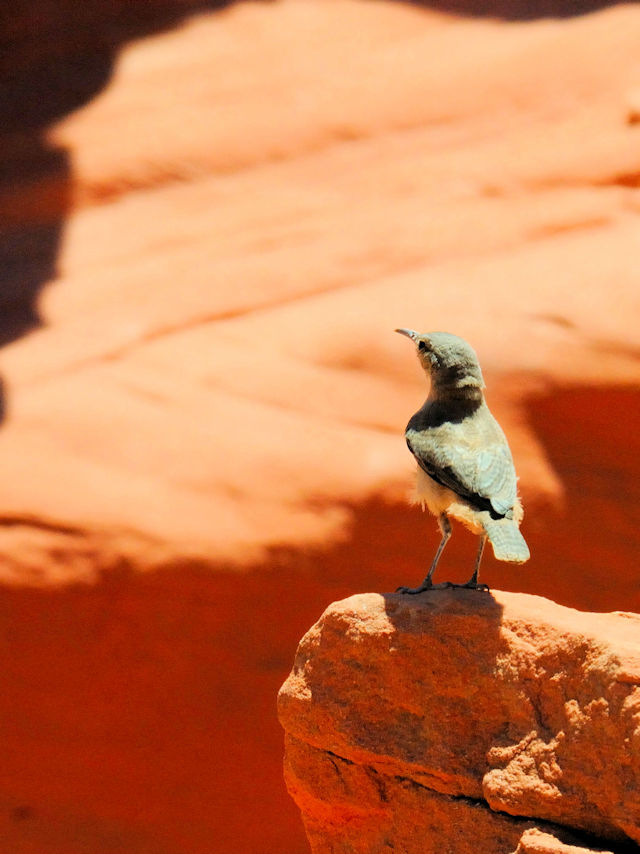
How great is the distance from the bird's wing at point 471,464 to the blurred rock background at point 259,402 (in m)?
2.69

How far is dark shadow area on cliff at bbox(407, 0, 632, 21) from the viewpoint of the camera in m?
10.4

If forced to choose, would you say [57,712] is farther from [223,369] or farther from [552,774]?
[552,774]

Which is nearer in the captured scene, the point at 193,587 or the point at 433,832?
the point at 433,832

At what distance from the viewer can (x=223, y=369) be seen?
25.9 ft

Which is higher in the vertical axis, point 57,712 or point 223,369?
point 223,369

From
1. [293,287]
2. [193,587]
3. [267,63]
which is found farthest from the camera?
[267,63]

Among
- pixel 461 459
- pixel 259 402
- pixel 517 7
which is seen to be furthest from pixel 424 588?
pixel 517 7

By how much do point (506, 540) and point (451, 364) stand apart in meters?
0.99

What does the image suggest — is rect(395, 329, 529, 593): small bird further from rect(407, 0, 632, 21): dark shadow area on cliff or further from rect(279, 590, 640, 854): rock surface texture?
rect(407, 0, 632, 21): dark shadow area on cliff

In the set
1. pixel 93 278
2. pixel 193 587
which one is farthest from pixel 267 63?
pixel 193 587

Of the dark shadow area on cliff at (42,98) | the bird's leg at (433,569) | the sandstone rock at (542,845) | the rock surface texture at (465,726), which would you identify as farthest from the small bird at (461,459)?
the dark shadow area on cliff at (42,98)

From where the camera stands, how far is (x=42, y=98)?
1073cm

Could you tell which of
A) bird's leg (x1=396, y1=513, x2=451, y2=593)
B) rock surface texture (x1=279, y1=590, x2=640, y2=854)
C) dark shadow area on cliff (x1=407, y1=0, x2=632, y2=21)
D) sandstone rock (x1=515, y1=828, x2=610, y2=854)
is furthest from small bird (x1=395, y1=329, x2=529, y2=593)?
dark shadow area on cliff (x1=407, y1=0, x2=632, y2=21)

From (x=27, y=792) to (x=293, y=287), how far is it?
4070 millimetres
